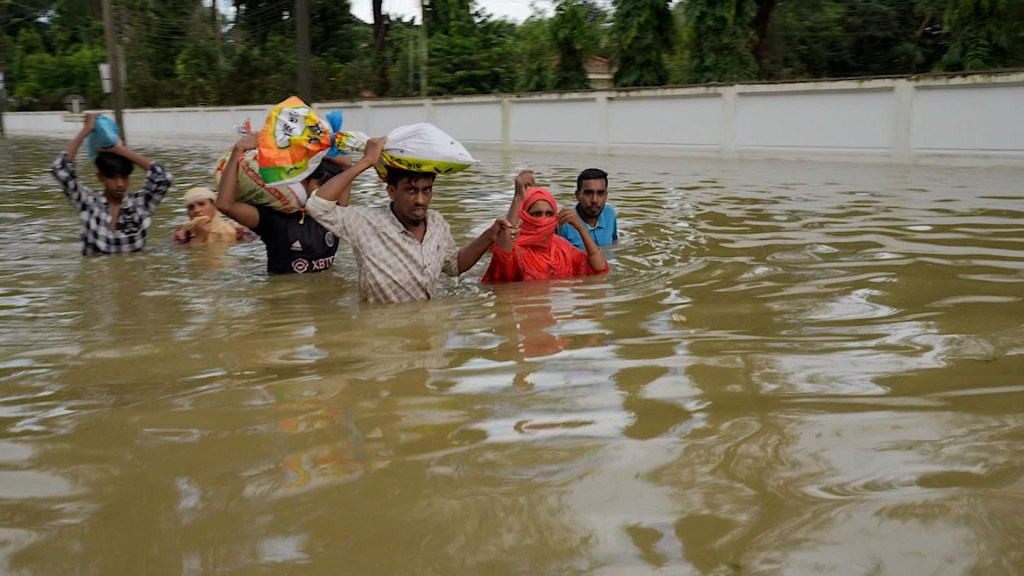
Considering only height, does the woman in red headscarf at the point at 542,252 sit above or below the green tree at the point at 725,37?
below

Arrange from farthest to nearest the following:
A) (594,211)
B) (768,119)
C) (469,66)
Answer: (469,66) → (768,119) → (594,211)

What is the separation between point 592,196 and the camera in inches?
313

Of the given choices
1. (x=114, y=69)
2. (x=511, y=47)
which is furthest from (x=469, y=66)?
(x=114, y=69)

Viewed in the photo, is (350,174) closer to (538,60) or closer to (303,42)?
(303,42)

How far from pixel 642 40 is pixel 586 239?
2095cm

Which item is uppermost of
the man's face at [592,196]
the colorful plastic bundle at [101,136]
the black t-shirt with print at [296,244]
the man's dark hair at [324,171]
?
the colorful plastic bundle at [101,136]

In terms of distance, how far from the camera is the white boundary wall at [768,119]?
1689 cm

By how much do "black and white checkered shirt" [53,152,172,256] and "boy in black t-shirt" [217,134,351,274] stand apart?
4.71 feet

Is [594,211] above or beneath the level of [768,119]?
beneath

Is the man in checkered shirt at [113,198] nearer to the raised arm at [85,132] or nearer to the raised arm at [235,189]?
the raised arm at [85,132]

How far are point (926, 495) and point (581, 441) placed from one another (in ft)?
3.35

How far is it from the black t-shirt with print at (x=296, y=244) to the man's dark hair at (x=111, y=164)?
58.2 inches

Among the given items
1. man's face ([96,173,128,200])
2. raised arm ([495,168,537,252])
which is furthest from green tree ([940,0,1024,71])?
man's face ([96,173,128,200])

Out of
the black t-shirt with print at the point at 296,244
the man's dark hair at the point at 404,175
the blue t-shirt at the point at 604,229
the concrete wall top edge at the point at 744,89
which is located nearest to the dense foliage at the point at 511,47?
the concrete wall top edge at the point at 744,89
